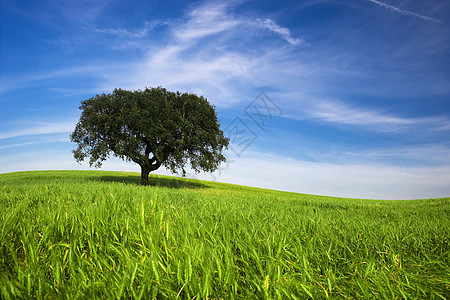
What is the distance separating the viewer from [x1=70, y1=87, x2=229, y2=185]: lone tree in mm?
25688

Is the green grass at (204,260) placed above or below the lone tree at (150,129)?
below

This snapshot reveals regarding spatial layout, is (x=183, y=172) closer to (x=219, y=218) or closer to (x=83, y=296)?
(x=219, y=218)

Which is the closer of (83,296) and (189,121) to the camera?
(83,296)

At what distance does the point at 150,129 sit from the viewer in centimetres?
2492

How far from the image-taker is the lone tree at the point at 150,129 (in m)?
25.7

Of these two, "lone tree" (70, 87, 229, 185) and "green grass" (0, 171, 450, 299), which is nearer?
"green grass" (0, 171, 450, 299)

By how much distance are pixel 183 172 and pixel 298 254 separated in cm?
2704

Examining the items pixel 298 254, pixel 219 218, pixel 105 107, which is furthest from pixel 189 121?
pixel 298 254

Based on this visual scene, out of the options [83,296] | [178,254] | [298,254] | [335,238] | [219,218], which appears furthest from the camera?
[219,218]

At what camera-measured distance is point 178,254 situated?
2.49 m

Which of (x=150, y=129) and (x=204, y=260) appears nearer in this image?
(x=204, y=260)

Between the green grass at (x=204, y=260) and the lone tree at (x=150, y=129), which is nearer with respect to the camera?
the green grass at (x=204, y=260)

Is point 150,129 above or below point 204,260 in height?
above

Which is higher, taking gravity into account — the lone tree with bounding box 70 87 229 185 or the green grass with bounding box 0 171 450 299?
the lone tree with bounding box 70 87 229 185
